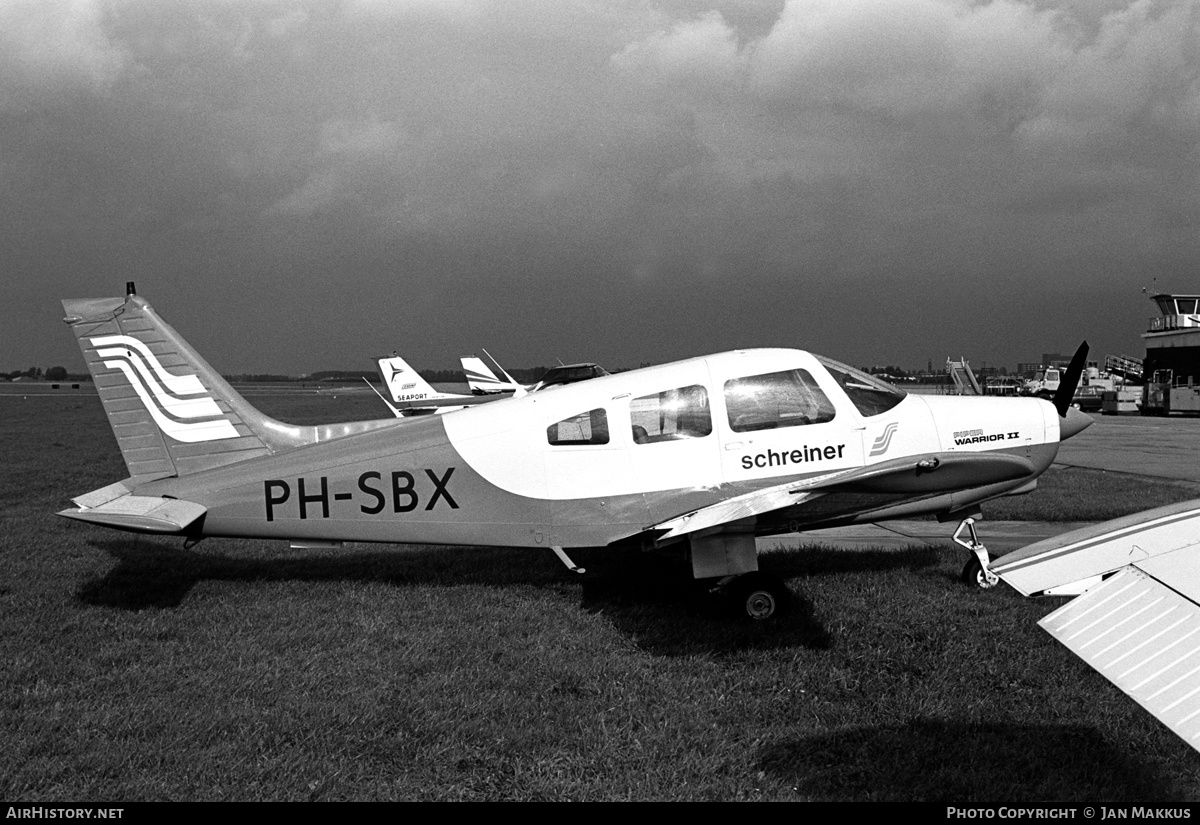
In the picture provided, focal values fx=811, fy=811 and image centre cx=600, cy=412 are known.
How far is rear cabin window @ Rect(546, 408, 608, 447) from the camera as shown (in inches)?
256

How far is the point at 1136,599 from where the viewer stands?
218cm

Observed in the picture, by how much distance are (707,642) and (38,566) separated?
6.72m

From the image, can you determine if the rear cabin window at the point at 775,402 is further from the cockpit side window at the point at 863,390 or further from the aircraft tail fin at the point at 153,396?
the aircraft tail fin at the point at 153,396

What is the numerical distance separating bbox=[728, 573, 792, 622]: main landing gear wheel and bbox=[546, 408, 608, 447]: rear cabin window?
5.02 ft

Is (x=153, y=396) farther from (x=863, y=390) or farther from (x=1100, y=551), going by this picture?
(x=1100, y=551)

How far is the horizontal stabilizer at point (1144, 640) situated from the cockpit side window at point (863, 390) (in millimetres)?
4405

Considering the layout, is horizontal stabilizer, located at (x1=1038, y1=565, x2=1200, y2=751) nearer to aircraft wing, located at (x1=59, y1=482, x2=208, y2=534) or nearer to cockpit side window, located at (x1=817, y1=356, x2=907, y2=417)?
cockpit side window, located at (x1=817, y1=356, x2=907, y2=417)

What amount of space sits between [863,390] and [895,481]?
1296mm

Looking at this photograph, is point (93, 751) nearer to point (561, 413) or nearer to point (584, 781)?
point (584, 781)

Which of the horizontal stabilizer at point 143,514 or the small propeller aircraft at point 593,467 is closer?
the horizontal stabilizer at point 143,514

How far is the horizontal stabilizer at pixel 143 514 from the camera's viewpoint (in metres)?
5.98

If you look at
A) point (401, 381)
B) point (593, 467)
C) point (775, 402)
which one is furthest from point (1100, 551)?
point (401, 381)

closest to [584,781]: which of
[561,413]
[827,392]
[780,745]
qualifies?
[780,745]

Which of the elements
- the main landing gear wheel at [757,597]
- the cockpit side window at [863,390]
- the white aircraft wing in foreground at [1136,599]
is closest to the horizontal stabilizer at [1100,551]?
the white aircraft wing in foreground at [1136,599]
